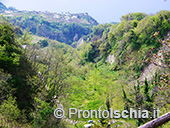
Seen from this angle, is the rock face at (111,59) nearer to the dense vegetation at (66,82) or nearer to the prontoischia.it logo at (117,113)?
the dense vegetation at (66,82)

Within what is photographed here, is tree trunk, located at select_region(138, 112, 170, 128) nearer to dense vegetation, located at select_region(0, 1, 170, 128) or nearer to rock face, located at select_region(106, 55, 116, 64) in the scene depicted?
dense vegetation, located at select_region(0, 1, 170, 128)

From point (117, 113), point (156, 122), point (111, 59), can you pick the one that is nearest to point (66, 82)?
point (117, 113)

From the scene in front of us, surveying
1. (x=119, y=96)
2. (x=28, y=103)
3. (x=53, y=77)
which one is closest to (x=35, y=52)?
(x=53, y=77)

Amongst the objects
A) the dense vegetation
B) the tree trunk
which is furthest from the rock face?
the tree trunk

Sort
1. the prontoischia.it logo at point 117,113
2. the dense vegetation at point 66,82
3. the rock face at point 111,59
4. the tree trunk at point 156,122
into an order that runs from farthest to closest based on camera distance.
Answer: the rock face at point 111,59 < the prontoischia.it logo at point 117,113 < the dense vegetation at point 66,82 < the tree trunk at point 156,122

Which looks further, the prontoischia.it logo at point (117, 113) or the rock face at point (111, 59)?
the rock face at point (111, 59)

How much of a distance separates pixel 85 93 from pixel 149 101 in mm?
17012

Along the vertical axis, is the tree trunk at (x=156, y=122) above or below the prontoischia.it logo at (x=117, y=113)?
above

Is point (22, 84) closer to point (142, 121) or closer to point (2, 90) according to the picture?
point (2, 90)

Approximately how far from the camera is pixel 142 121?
14961 mm

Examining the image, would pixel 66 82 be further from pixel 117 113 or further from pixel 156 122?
pixel 156 122

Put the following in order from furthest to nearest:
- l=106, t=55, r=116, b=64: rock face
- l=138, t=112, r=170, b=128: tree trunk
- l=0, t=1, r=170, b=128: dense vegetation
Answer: l=106, t=55, r=116, b=64: rock face → l=0, t=1, r=170, b=128: dense vegetation → l=138, t=112, r=170, b=128: tree trunk

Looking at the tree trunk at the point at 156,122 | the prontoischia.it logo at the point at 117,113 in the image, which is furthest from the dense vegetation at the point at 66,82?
the tree trunk at the point at 156,122

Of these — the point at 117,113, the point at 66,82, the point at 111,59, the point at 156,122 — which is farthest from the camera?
the point at 111,59
